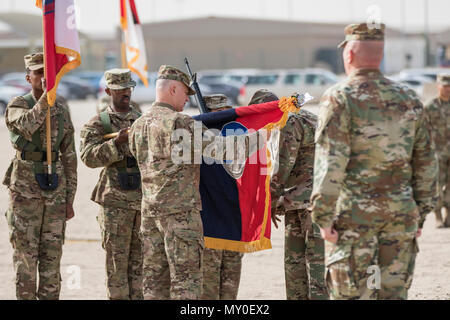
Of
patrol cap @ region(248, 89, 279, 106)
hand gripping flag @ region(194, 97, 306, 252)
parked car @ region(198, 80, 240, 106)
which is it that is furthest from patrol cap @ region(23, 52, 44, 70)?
parked car @ region(198, 80, 240, 106)

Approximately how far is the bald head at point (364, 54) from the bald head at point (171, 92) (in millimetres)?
1495

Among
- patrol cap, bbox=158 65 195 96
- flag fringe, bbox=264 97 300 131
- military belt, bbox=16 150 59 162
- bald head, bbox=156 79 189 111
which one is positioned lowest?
military belt, bbox=16 150 59 162

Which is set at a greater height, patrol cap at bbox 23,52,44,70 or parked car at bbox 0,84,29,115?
patrol cap at bbox 23,52,44,70

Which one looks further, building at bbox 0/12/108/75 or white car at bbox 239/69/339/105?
building at bbox 0/12/108/75


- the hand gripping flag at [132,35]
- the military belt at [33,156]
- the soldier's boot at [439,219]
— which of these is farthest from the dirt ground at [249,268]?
the hand gripping flag at [132,35]

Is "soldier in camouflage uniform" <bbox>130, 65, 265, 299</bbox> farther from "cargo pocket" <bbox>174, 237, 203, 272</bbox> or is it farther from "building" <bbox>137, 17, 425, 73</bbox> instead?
"building" <bbox>137, 17, 425, 73</bbox>

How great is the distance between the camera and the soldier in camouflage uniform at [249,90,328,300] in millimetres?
6496

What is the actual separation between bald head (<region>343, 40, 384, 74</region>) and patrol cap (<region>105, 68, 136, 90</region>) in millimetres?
2521

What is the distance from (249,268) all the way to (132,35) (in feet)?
13.4

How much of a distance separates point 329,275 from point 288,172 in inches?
74.9

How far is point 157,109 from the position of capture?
578 centimetres

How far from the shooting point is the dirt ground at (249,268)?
7898mm

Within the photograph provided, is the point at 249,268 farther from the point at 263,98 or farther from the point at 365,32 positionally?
the point at 365,32

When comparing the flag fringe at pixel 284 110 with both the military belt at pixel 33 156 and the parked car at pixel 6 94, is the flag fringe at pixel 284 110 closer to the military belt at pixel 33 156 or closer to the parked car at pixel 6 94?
the military belt at pixel 33 156
